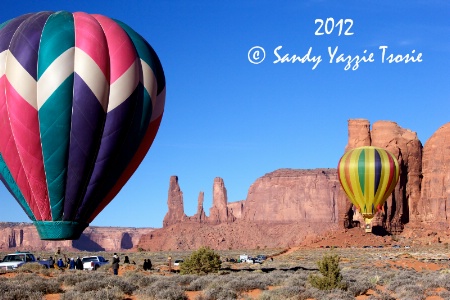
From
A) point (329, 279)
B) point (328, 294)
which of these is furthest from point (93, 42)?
point (329, 279)

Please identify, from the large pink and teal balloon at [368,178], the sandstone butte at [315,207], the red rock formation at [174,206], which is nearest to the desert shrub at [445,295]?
the large pink and teal balloon at [368,178]

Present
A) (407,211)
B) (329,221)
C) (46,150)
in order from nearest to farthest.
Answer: (46,150) < (407,211) < (329,221)

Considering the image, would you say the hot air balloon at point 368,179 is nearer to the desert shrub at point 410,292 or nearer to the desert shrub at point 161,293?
the desert shrub at point 410,292

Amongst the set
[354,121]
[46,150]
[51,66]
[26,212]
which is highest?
[354,121]

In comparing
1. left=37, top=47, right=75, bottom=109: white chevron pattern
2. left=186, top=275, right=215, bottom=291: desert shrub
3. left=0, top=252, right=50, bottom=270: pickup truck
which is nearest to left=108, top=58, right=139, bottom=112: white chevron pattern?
left=37, top=47, right=75, bottom=109: white chevron pattern

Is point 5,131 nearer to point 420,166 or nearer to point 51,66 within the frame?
point 51,66

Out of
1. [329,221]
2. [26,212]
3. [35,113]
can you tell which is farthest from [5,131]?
[329,221]
